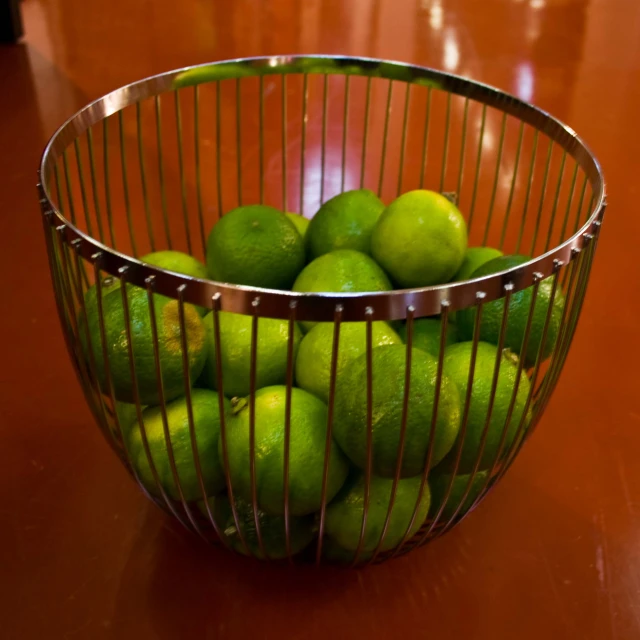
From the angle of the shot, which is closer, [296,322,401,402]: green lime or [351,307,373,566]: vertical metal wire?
[351,307,373,566]: vertical metal wire

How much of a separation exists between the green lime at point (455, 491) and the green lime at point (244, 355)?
109 millimetres

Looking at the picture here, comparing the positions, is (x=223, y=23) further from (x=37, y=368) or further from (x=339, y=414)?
(x=339, y=414)

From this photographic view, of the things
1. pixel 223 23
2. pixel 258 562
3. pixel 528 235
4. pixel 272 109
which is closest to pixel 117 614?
pixel 258 562

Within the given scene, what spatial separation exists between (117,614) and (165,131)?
0.63 m

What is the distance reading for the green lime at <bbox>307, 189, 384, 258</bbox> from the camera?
0.52 meters

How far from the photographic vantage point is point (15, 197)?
0.79m

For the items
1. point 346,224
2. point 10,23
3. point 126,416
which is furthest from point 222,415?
point 10,23

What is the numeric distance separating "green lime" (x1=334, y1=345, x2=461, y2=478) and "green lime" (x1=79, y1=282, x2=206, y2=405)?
9cm

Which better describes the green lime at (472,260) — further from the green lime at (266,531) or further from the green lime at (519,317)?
the green lime at (266,531)

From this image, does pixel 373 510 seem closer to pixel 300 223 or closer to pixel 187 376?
pixel 187 376

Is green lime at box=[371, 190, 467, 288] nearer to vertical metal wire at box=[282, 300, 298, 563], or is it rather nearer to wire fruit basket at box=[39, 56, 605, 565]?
wire fruit basket at box=[39, 56, 605, 565]

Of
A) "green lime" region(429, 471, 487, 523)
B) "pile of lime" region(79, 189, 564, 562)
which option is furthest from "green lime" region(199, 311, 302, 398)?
"green lime" region(429, 471, 487, 523)

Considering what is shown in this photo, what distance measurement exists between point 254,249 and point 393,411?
0.18 m

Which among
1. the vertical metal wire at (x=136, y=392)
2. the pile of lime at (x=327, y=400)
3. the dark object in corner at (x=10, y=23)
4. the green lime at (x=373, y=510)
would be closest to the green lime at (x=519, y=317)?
the pile of lime at (x=327, y=400)
